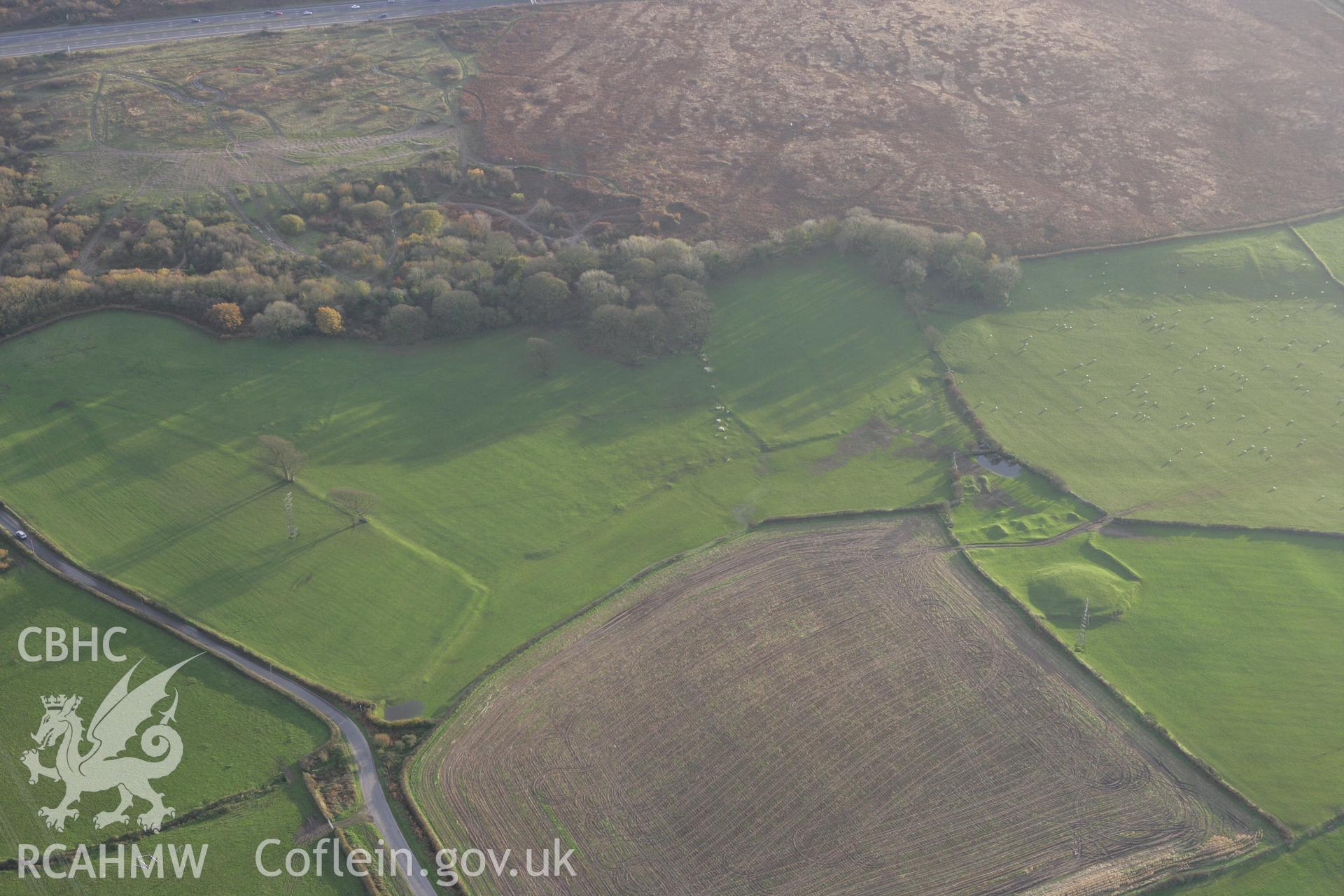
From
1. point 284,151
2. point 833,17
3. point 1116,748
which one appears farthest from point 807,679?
point 833,17

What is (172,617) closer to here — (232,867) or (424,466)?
(232,867)

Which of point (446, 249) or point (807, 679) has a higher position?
point (446, 249)

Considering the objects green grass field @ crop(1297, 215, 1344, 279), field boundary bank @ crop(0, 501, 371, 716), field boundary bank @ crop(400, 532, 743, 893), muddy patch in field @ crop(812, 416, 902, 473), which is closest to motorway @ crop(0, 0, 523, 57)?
field boundary bank @ crop(0, 501, 371, 716)

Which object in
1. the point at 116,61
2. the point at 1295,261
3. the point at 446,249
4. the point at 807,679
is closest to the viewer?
the point at 807,679

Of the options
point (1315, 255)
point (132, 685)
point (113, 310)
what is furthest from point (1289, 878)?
point (113, 310)

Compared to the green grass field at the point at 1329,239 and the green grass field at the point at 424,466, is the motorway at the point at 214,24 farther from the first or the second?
the green grass field at the point at 1329,239

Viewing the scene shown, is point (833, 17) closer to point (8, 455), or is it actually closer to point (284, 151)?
point (284, 151)

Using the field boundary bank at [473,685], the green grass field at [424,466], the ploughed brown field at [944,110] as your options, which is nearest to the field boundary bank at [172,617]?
the green grass field at [424,466]
